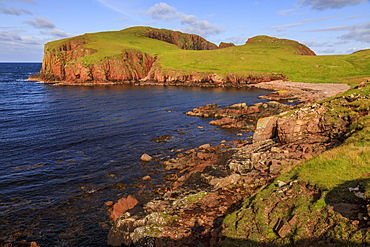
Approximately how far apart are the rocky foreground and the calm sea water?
3.59 metres

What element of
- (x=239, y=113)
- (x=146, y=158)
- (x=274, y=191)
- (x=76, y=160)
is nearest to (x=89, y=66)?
(x=239, y=113)

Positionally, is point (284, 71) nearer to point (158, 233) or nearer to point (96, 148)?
point (96, 148)

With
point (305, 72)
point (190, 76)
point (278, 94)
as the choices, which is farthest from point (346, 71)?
point (190, 76)

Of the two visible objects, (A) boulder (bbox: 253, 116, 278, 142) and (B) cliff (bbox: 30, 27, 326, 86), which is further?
(B) cliff (bbox: 30, 27, 326, 86)

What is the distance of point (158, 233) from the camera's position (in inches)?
631

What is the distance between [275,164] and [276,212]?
9.76 m

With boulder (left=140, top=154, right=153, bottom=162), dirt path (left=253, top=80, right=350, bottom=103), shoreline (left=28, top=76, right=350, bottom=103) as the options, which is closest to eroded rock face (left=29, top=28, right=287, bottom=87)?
shoreline (left=28, top=76, right=350, bottom=103)

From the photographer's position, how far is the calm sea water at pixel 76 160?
70.2 ft

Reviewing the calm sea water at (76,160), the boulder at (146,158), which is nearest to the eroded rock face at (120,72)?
the calm sea water at (76,160)

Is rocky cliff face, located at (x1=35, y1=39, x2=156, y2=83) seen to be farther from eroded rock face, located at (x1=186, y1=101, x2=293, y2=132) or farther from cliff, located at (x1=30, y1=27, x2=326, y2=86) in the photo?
eroded rock face, located at (x1=186, y1=101, x2=293, y2=132)

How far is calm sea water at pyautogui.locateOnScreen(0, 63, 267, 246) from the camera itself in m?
21.4

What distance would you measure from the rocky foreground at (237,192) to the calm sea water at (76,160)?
3.59 m

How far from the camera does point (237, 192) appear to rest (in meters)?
20.5

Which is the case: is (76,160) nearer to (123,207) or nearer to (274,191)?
(123,207)
